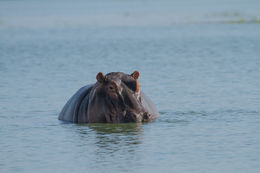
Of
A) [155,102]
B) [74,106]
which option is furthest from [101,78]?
[155,102]

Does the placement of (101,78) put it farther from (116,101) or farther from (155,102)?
(155,102)

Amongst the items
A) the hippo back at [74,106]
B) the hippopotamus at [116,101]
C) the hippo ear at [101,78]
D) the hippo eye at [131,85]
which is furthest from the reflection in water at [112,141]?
the hippo ear at [101,78]

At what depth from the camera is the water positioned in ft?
31.0

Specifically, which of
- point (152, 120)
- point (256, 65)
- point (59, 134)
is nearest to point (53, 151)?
point (59, 134)

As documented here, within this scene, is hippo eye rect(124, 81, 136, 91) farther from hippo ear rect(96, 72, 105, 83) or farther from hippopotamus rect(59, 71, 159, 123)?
hippo ear rect(96, 72, 105, 83)

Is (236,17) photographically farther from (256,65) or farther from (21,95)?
(21,95)

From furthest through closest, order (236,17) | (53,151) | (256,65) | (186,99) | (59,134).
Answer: (236,17) < (256,65) < (186,99) < (59,134) < (53,151)

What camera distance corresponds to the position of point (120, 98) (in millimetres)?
11352

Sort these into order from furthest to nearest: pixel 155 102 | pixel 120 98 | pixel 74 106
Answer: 1. pixel 155 102
2. pixel 74 106
3. pixel 120 98

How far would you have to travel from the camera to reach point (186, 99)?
1464 centimetres

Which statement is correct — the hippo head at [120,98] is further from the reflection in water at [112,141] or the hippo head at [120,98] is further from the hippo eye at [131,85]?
the reflection in water at [112,141]

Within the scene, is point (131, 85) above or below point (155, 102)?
above

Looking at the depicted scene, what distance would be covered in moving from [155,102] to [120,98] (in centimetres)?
306

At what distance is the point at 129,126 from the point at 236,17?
3771 centimetres
